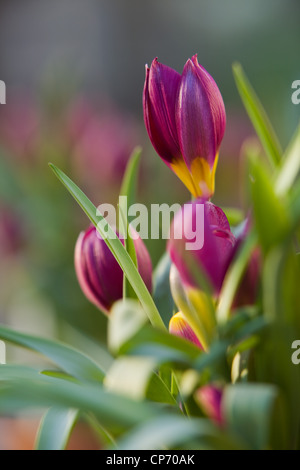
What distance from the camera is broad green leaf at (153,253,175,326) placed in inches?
13.8

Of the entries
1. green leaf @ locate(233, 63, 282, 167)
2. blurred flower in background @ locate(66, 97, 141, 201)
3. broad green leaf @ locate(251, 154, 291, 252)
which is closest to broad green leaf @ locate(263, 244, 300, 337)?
broad green leaf @ locate(251, 154, 291, 252)

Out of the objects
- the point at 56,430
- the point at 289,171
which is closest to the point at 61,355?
the point at 56,430

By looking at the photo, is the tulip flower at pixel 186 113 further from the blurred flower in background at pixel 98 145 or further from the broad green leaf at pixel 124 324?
the blurred flower in background at pixel 98 145

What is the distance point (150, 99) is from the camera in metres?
0.29

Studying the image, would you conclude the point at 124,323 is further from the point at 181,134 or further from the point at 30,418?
the point at 30,418

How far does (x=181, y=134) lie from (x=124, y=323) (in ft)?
0.39

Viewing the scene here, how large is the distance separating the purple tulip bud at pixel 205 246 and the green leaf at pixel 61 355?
0.07m

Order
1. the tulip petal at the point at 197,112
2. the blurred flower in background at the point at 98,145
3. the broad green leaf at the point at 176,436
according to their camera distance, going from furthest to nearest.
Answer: the blurred flower in background at the point at 98,145, the tulip petal at the point at 197,112, the broad green leaf at the point at 176,436

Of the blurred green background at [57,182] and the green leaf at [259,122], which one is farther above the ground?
the blurred green background at [57,182]

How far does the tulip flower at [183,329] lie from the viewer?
0.91ft

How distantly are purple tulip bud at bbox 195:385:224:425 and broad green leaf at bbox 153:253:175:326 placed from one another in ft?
0.34

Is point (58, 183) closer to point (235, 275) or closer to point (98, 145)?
point (98, 145)

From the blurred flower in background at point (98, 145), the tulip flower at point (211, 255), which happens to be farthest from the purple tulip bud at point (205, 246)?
the blurred flower in background at point (98, 145)

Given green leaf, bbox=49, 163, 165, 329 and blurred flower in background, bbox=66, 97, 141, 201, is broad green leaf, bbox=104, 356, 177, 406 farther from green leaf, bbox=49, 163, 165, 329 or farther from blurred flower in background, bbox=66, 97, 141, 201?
blurred flower in background, bbox=66, 97, 141, 201
